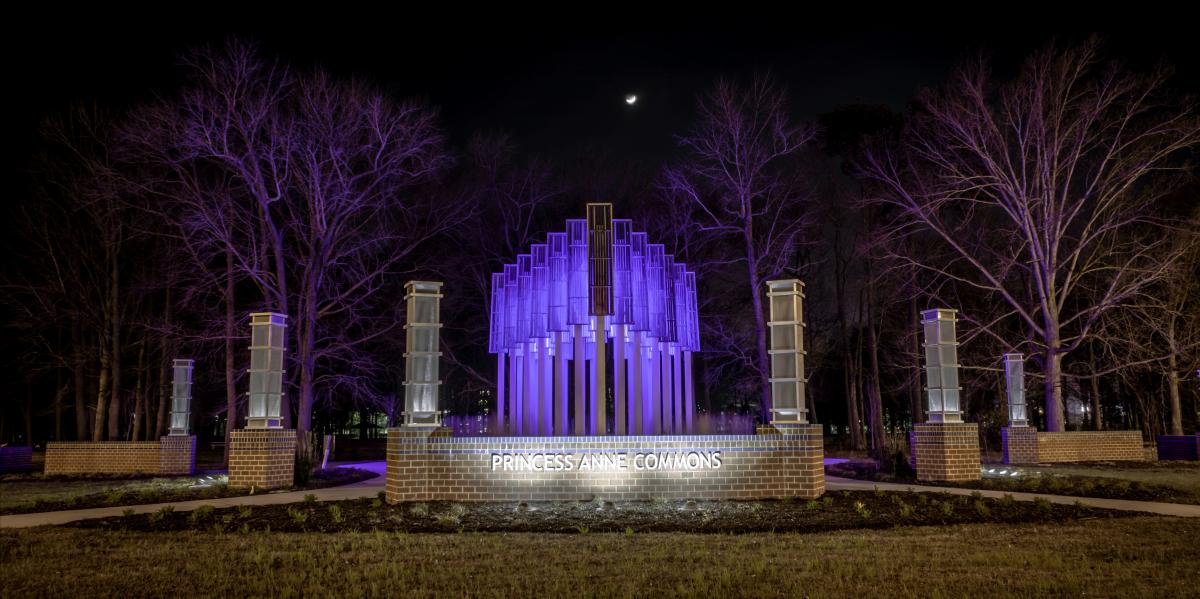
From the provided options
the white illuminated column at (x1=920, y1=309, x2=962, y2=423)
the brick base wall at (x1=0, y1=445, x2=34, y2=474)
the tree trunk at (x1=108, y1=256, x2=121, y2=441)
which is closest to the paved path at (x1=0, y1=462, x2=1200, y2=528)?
the white illuminated column at (x1=920, y1=309, x2=962, y2=423)

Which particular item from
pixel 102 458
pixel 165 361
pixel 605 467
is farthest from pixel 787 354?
pixel 165 361

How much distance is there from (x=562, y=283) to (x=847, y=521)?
7.15m

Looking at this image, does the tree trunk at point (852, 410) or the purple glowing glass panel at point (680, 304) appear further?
the tree trunk at point (852, 410)

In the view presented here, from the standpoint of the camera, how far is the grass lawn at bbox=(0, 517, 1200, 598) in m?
6.46

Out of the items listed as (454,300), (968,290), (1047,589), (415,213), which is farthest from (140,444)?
(968,290)

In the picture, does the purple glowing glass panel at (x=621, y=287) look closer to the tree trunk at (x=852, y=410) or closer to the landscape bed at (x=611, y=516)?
the landscape bed at (x=611, y=516)

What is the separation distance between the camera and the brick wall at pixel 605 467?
11.9 metres

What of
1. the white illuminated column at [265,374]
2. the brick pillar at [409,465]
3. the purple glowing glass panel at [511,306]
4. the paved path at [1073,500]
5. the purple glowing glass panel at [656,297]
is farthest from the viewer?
the purple glowing glass panel at [511,306]

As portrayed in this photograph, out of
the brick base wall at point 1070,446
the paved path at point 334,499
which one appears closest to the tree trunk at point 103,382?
the paved path at point 334,499

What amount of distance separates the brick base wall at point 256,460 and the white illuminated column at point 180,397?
6957 millimetres

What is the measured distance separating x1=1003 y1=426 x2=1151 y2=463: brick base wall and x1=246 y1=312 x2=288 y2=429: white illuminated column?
17346mm

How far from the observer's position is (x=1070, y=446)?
67.3 ft

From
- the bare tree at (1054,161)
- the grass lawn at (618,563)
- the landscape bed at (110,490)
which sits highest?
the bare tree at (1054,161)

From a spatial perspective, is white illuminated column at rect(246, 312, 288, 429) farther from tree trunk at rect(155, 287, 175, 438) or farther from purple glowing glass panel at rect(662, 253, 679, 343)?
tree trunk at rect(155, 287, 175, 438)
